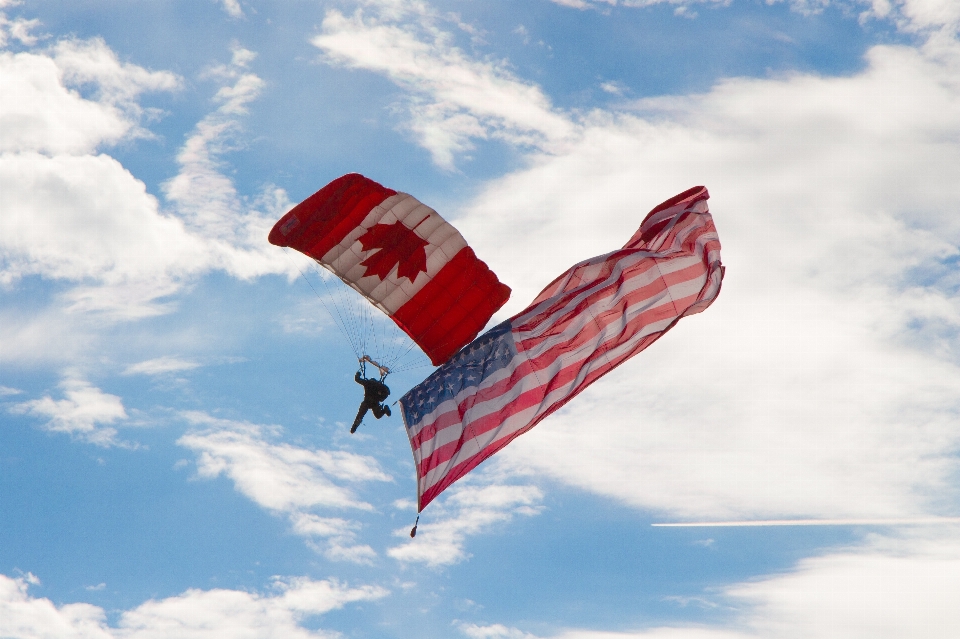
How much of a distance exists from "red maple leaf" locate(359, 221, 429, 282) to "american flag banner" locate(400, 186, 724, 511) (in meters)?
3.00

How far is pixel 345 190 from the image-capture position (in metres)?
33.0

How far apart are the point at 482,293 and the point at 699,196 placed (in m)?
6.31

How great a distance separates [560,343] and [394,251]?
548 cm

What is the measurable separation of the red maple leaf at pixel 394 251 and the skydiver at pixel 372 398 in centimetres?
292

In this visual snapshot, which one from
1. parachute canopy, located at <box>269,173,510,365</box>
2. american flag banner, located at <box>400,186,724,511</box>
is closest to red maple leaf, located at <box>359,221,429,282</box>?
parachute canopy, located at <box>269,173,510,365</box>

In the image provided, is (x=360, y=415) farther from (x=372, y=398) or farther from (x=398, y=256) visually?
(x=398, y=256)

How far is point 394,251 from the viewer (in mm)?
32531

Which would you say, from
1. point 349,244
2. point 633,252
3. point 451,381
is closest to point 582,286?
point 633,252

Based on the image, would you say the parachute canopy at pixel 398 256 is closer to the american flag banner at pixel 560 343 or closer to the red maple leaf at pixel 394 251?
the red maple leaf at pixel 394 251

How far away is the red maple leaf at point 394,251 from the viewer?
32438 mm

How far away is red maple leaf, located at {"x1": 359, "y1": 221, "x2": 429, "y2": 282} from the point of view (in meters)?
32.4

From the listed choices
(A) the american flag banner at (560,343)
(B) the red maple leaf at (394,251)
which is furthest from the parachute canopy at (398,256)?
(A) the american flag banner at (560,343)

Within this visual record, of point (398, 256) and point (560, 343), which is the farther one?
point (398, 256)

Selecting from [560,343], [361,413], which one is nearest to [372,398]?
[361,413]
